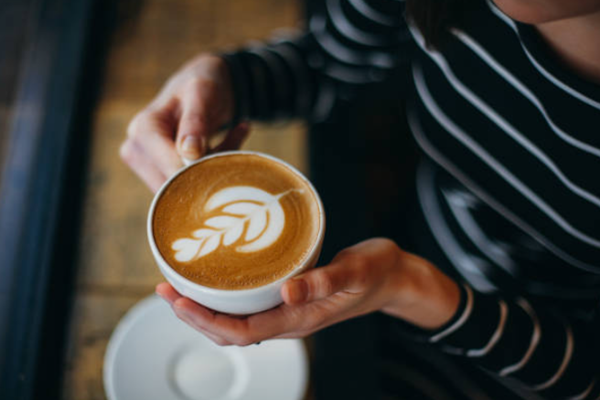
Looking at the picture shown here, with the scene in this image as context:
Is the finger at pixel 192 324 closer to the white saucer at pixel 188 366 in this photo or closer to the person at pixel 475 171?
the person at pixel 475 171

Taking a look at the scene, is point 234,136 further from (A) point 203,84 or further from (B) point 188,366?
(B) point 188,366

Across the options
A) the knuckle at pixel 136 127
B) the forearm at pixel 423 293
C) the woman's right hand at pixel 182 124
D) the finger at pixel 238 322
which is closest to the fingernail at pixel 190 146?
the woman's right hand at pixel 182 124

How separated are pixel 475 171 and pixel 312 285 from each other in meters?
0.41

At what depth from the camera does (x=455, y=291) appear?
0.72 m

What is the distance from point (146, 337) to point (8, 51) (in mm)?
664

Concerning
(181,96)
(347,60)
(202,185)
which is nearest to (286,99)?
(347,60)

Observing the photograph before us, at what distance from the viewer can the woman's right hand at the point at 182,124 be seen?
27.1 inches

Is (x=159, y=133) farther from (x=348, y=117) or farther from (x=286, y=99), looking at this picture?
(x=348, y=117)

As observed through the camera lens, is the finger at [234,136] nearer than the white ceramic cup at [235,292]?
No

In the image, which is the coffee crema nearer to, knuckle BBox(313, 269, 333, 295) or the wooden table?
knuckle BBox(313, 269, 333, 295)

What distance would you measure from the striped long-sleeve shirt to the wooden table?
1.02ft

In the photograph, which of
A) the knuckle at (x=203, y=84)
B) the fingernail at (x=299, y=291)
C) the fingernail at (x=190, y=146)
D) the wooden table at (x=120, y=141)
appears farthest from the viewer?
the wooden table at (x=120, y=141)

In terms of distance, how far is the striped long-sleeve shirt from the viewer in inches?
26.1

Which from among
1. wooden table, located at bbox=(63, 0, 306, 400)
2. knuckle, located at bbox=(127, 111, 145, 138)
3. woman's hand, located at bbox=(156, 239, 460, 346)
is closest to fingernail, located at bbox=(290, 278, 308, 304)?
woman's hand, located at bbox=(156, 239, 460, 346)
